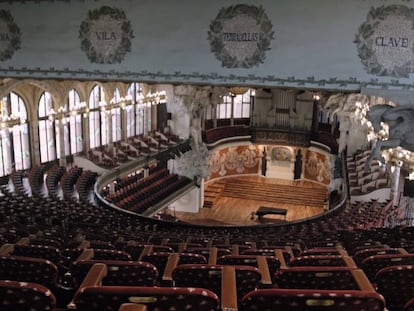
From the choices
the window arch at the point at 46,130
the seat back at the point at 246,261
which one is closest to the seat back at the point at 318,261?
the seat back at the point at 246,261

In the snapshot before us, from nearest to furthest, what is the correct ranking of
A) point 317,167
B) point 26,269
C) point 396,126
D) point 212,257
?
point 26,269 → point 212,257 → point 396,126 → point 317,167

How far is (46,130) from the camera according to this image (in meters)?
23.4

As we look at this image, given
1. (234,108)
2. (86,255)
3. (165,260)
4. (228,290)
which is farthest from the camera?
(234,108)

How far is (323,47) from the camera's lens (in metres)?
9.70

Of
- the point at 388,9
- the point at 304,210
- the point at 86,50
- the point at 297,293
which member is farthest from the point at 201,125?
the point at 297,293

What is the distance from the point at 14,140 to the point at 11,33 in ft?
37.1

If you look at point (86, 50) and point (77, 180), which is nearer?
point (86, 50)

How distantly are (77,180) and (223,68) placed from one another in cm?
1158

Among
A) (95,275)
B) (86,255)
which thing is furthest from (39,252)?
(95,275)

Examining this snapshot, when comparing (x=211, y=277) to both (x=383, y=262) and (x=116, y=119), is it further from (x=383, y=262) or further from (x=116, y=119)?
(x=116, y=119)

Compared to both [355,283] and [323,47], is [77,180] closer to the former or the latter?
[323,47]

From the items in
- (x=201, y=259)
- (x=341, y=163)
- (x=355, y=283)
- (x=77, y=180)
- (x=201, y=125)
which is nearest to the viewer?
(x=355, y=283)

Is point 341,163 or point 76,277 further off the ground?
point 76,277

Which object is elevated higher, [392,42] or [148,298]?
[392,42]
